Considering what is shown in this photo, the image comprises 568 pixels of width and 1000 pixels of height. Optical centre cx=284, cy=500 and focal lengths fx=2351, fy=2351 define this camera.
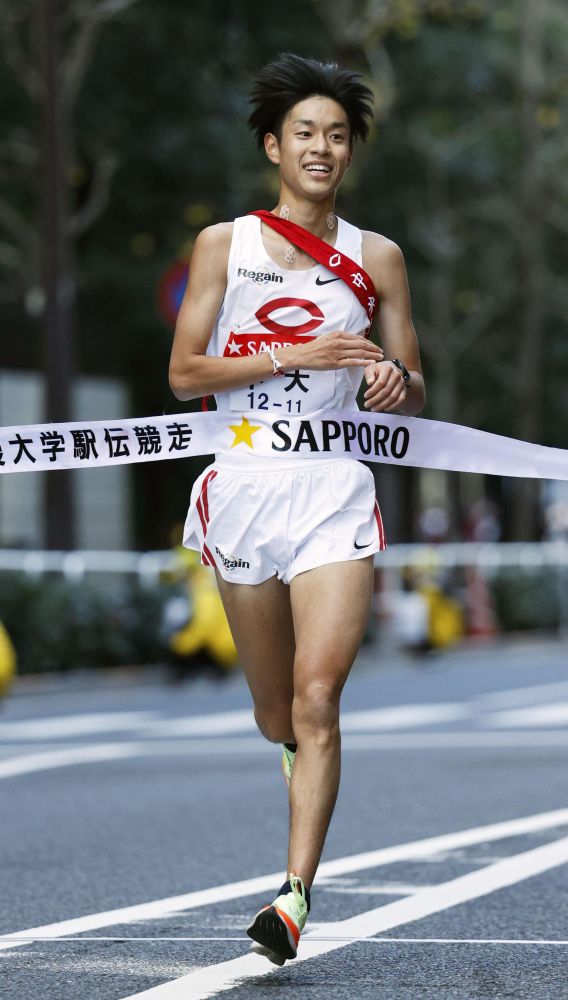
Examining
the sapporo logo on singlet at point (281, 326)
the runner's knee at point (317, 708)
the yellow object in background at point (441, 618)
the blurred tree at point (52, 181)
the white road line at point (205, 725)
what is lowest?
the yellow object in background at point (441, 618)

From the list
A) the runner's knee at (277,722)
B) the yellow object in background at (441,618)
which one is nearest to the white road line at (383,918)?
the runner's knee at (277,722)

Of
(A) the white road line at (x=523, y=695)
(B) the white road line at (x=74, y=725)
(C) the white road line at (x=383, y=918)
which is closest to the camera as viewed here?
(C) the white road line at (x=383, y=918)

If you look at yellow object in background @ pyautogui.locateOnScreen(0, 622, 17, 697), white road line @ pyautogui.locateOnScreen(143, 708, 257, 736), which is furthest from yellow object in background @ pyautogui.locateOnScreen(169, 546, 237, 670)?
white road line @ pyautogui.locateOnScreen(143, 708, 257, 736)

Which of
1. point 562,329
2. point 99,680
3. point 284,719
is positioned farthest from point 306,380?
point 562,329

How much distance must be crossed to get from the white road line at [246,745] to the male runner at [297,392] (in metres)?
6.63

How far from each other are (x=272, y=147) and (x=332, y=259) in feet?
1.20

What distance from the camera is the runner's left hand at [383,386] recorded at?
216 inches

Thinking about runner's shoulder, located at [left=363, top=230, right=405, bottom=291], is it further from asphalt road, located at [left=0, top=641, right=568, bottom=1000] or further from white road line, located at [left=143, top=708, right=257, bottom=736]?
white road line, located at [left=143, top=708, right=257, bottom=736]

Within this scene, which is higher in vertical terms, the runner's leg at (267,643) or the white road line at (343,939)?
the runner's leg at (267,643)

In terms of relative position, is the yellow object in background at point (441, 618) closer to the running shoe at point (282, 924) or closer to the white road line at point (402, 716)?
the white road line at point (402, 716)

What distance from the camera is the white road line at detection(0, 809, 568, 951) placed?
648cm

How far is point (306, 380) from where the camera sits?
561cm

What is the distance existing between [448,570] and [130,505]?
28.9 ft

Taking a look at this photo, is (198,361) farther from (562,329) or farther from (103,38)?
(562,329)
